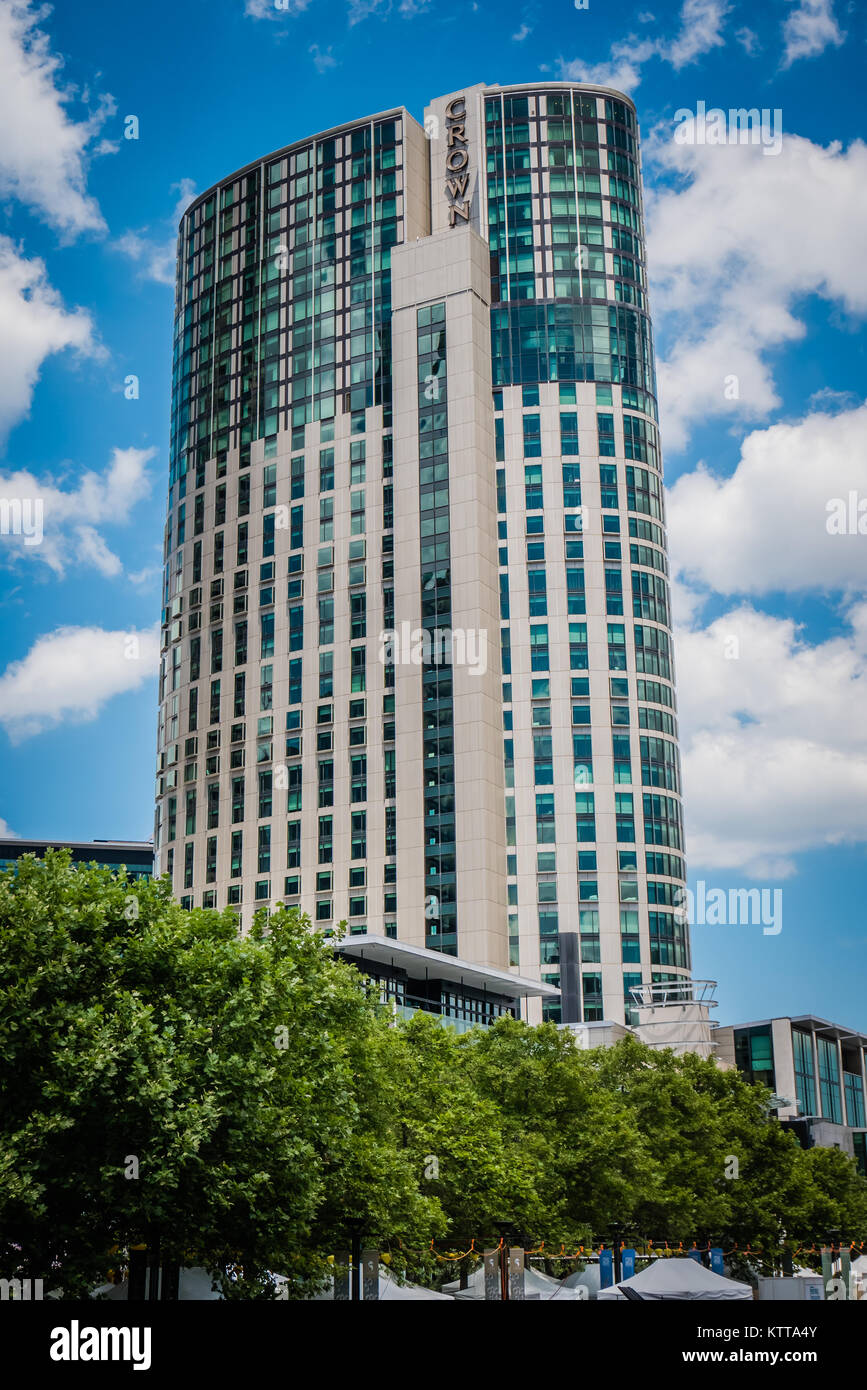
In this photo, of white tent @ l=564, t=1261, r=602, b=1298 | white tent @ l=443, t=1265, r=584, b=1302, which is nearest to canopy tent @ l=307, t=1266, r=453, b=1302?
white tent @ l=443, t=1265, r=584, b=1302

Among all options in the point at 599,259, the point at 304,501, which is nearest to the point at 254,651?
the point at 304,501

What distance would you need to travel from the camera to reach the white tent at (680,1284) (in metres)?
42.7

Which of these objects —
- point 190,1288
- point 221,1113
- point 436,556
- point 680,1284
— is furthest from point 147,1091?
point 436,556

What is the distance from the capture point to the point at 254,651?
452 ft

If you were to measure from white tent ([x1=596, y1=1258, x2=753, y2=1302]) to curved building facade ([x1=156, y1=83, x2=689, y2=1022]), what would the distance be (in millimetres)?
71179

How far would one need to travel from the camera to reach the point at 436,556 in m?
128

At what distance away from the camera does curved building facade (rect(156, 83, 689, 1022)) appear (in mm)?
124750

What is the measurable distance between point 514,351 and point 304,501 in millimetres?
27198

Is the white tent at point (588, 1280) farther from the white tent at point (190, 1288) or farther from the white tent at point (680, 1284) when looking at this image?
the white tent at point (190, 1288)

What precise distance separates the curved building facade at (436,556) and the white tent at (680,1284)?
71179mm

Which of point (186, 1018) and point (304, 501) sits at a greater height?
point (304, 501)

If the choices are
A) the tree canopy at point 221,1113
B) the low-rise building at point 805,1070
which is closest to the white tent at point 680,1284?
the tree canopy at point 221,1113

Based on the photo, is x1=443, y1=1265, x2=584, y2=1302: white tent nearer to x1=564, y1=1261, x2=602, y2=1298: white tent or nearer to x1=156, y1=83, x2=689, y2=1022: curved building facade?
x1=564, y1=1261, x2=602, y2=1298: white tent
